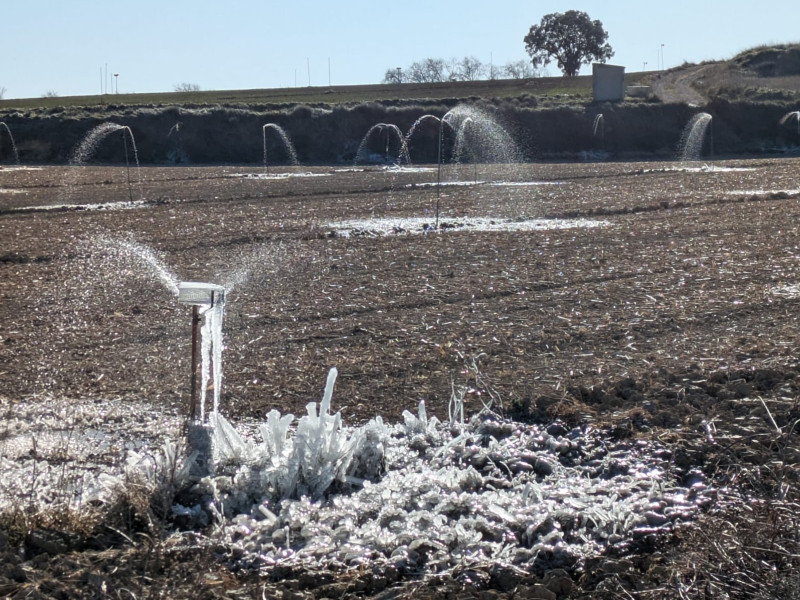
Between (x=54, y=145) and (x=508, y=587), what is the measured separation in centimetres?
4374

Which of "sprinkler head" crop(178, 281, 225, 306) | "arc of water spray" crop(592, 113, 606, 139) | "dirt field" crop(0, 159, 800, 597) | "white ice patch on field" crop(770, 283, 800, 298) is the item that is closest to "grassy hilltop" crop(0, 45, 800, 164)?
"arc of water spray" crop(592, 113, 606, 139)

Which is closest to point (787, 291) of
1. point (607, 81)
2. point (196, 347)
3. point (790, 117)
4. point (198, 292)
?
point (196, 347)

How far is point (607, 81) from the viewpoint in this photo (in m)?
50.2

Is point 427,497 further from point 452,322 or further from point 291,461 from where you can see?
point 452,322

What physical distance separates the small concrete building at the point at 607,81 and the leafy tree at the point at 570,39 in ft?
96.8

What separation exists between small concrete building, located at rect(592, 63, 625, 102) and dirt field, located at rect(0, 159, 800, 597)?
3541 cm

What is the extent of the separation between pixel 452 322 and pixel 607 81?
150ft

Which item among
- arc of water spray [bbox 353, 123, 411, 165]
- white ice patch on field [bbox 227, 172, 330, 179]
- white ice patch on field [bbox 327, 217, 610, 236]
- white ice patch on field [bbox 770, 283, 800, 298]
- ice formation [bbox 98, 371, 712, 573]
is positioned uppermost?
arc of water spray [bbox 353, 123, 411, 165]

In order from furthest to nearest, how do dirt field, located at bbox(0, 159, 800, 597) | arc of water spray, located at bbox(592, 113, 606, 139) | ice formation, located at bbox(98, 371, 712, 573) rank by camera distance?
arc of water spray, located at bbox(592, 113, 606, 139) < dirt field, located at bbox(0, 159, 800, 597) < ice formation, located at bbox(98, 371, 712, 573)

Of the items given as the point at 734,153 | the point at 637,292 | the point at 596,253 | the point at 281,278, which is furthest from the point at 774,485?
the point at 734,153

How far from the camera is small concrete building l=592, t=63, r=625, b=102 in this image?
164ft

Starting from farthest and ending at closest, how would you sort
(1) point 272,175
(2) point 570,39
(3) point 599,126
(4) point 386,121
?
(2) point 570,39 < (4) point 386,121 < (3) point 599,126 < (1) point 272,175

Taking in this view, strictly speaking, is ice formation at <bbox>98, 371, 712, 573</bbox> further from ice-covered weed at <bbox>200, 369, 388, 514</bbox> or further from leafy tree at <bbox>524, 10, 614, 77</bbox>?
leafy tree at <bbox>524, 10, 614, 77</bbox>

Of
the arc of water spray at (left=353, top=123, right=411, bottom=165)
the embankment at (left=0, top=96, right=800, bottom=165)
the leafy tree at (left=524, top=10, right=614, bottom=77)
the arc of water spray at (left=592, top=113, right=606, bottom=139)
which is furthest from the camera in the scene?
the leafy tree at (left=524, top=10, right=614, bottom=77)
